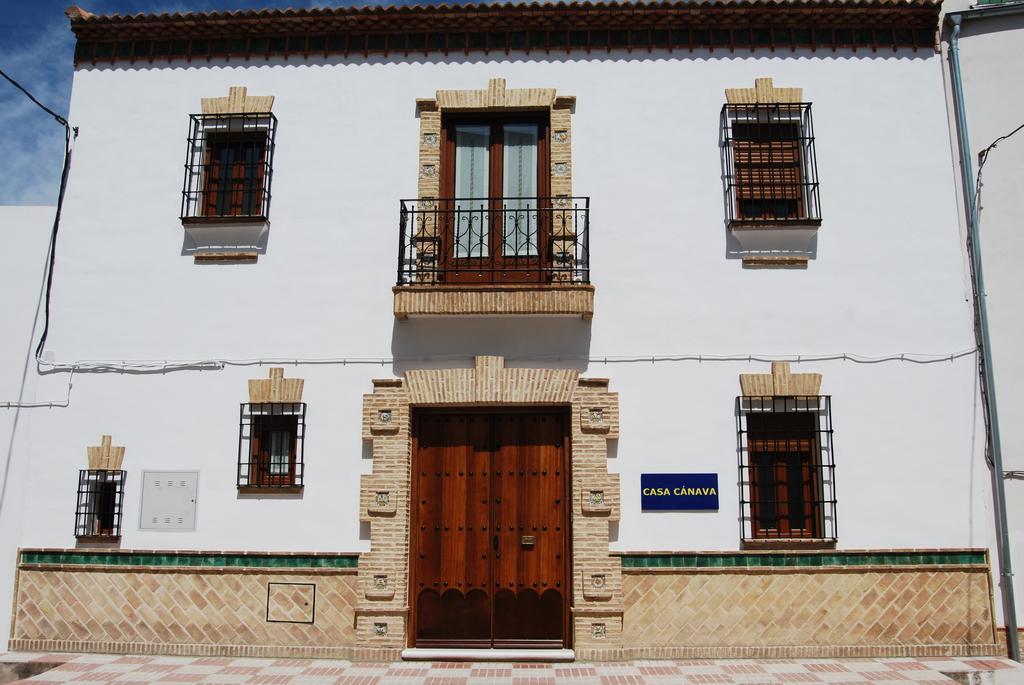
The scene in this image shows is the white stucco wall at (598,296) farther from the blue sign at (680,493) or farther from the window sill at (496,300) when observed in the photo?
the window sill at (496,300)

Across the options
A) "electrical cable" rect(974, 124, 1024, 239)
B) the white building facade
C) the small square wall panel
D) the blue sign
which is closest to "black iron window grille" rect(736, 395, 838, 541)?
the white building facade

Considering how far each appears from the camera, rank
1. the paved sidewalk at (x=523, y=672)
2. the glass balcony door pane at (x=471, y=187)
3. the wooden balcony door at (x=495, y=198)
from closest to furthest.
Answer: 1. the paved sidewalk at (x=523, y=672)
2. the wooden balcony door at (x=495, y=198)
3. the glass balcony door pane at (x=471, y=187)

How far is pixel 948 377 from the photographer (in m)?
7.50

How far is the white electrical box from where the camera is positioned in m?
7.50

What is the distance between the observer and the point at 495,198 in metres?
7.76

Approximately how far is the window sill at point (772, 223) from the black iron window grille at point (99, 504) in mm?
6257

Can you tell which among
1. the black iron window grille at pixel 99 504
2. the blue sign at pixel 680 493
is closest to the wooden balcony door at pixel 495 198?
the blue sign at pixel 680 493

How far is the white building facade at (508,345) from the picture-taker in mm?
7254

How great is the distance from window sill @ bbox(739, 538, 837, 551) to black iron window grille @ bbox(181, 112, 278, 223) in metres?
5.61

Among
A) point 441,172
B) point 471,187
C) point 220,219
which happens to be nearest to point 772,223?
point 471,187

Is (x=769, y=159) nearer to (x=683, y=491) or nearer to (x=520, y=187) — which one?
(x=520, y=187)

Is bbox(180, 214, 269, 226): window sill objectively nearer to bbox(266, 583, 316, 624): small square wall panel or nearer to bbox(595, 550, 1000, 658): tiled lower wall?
bbox(266, 583, 316, 624): small square wall panel

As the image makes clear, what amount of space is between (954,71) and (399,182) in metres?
5.53

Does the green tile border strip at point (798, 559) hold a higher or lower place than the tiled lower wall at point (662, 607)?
higher
